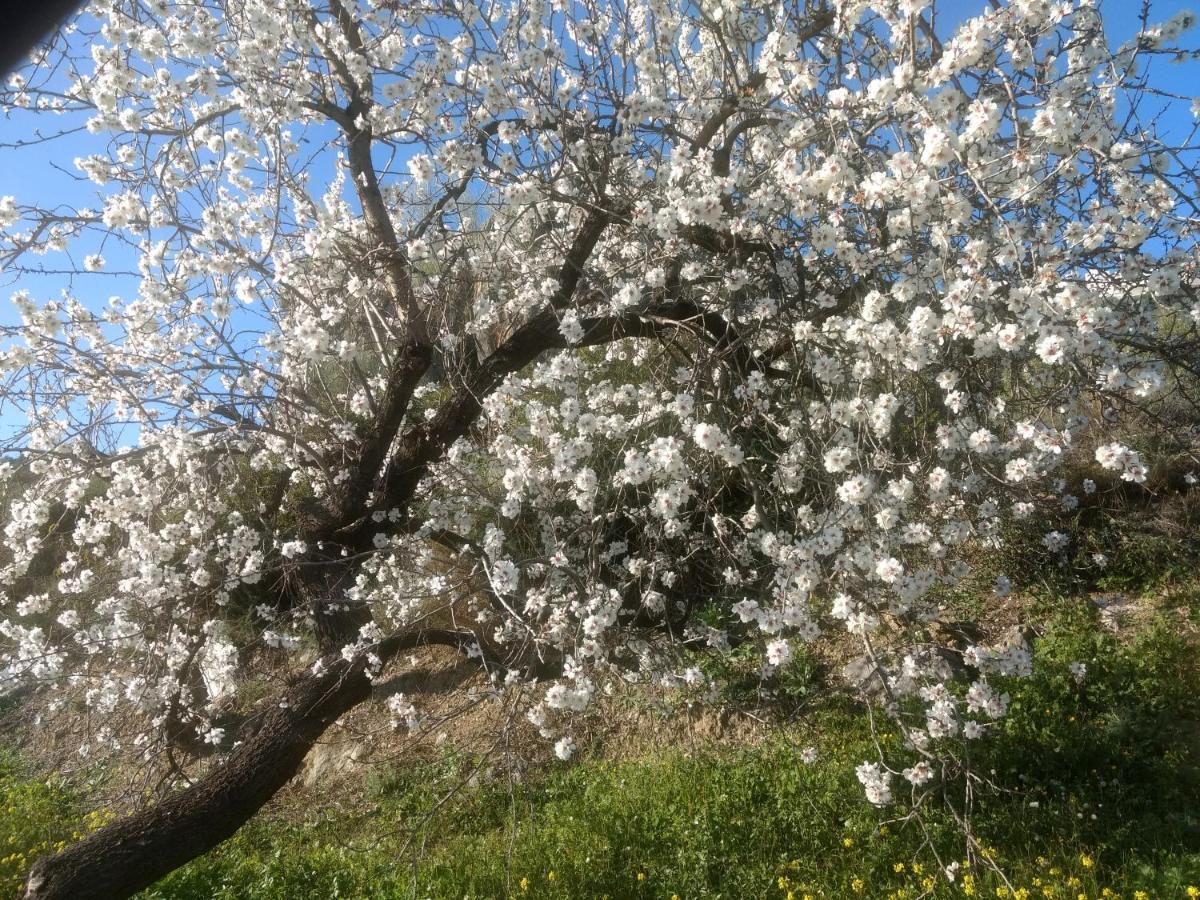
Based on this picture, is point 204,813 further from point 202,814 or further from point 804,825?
point 804,825

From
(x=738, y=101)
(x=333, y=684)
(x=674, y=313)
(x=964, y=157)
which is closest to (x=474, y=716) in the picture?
(x=333, y=684)

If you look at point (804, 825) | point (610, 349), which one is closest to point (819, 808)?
point (804, 825)

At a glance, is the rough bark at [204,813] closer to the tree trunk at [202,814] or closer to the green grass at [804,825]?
the tree trunk at [202,814]

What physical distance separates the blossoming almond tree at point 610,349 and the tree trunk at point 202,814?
0.02m

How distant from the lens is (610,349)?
16.7 feet

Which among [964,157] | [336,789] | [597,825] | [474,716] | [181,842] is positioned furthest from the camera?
[474,716]

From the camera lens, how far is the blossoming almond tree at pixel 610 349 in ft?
9.77

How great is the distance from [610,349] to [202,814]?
3.43 metres

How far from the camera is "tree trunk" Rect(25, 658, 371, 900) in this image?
3.60 m

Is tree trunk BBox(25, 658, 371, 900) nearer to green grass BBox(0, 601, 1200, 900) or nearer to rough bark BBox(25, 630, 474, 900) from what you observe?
rough bark BBox(25, 630, 474, 900)

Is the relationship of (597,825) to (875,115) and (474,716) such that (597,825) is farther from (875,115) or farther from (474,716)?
(875,115)

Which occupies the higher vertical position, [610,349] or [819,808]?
[610,349]

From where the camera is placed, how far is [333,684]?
14.9 ft

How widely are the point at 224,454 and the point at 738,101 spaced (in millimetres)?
3675
